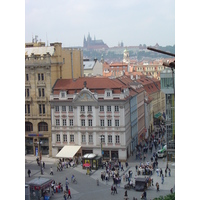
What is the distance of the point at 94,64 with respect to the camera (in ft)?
209

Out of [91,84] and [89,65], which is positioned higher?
[89,65]

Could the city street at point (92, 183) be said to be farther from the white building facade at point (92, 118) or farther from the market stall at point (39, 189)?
the white building facade at point (92, 118)

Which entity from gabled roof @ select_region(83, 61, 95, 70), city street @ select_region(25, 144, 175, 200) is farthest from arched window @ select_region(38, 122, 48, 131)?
gabled roof @ select_region(83, 61, 95, 70)

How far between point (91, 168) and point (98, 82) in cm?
→ 673

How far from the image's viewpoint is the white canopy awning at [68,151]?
33.3m

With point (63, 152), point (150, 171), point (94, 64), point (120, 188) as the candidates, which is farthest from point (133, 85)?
point (94, 64)

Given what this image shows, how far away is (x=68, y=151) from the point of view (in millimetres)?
33938

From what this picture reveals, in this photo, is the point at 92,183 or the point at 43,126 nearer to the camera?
the point at 92,183

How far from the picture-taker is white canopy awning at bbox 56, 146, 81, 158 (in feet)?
109

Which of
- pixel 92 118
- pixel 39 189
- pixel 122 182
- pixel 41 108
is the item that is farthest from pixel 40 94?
pixel 39 189

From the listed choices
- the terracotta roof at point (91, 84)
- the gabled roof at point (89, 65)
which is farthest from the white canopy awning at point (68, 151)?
the gabled roof at point (89, 65)

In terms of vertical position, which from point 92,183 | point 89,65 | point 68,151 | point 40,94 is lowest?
point 92,183

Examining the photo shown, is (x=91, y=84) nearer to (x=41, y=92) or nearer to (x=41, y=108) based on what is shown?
(x=41, y=92)

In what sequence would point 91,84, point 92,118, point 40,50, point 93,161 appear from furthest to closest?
point 40,50 < point 91,84 < point 92,118 < point 93,161
